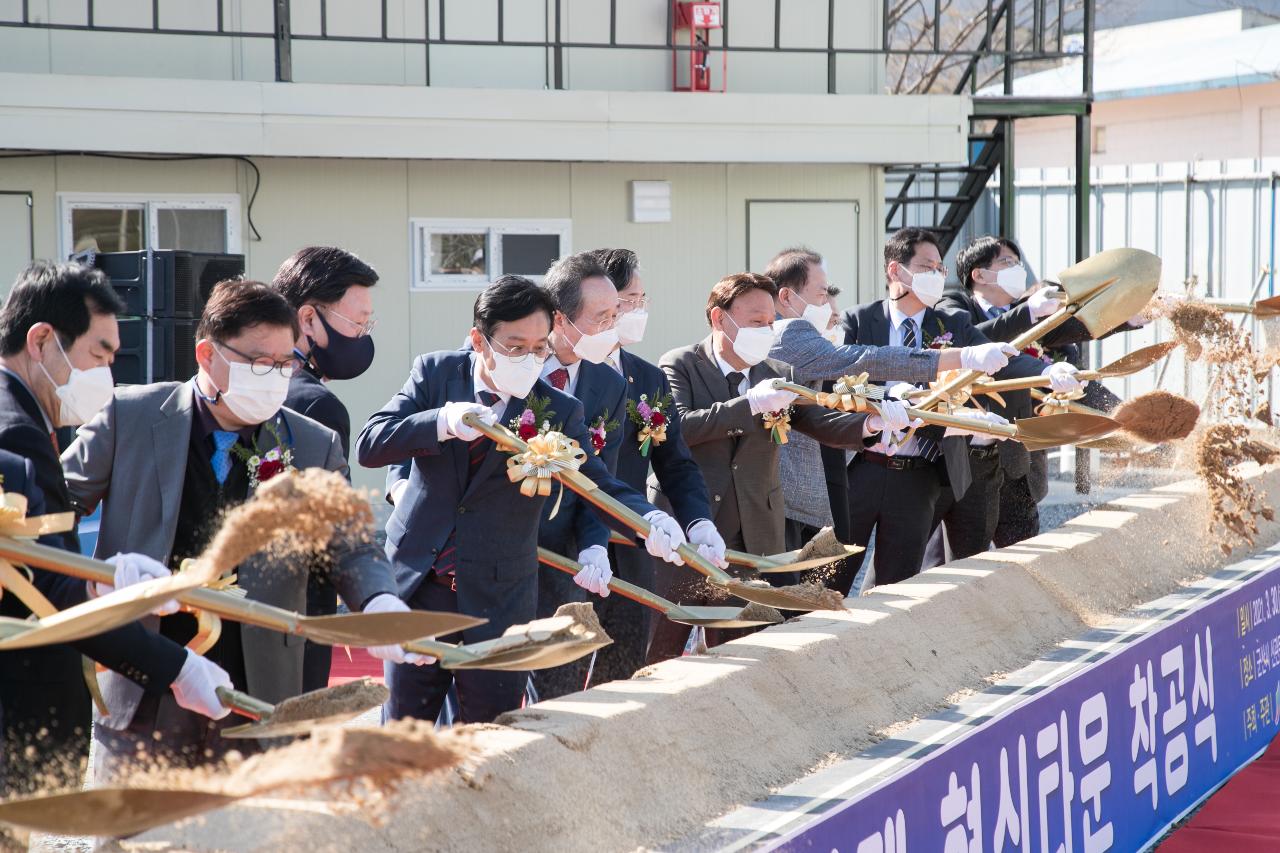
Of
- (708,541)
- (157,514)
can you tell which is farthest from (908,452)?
(157,514)

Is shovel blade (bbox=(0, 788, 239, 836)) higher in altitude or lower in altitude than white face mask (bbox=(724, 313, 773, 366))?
lower

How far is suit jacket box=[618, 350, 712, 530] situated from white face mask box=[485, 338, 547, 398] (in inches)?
25.4

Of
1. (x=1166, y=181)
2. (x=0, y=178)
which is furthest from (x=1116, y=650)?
(x=1166, y=181)

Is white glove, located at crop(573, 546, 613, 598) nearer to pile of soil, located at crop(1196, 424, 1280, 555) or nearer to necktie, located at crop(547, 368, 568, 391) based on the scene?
necktie, located at crop(547, 368, 568, 391)

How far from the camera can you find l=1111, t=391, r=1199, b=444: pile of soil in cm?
482

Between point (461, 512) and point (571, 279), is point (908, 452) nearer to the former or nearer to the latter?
point (571, 279)

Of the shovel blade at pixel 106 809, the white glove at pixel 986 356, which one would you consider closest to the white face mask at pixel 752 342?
the white glove at pixel 986 356

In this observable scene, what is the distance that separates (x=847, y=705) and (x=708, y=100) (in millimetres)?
6905

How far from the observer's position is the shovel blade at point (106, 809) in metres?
1.87

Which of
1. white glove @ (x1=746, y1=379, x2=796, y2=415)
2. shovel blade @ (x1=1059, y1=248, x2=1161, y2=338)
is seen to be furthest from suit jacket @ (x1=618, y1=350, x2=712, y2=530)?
shovel blade @ (x1=1059, y1=248, x2=1161, y2=338)

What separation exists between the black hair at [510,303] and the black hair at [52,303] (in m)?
1.05

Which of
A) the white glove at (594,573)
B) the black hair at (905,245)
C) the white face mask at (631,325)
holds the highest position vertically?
the black hair at (905,245)

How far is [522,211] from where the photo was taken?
10.1m

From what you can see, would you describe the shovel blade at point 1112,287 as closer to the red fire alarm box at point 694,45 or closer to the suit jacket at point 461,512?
the suit jacket at point 461,512
